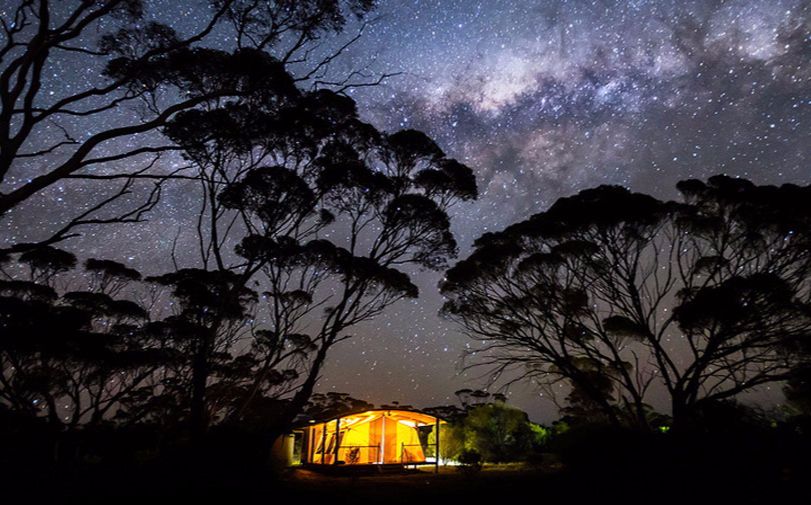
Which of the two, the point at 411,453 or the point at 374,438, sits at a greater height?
the point at 374,438

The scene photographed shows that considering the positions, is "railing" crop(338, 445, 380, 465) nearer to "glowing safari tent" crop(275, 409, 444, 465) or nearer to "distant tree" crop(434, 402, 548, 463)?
"glowing safari tent" crop(275, 409, 444, 465)

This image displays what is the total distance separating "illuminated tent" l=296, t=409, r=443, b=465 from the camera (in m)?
25.0

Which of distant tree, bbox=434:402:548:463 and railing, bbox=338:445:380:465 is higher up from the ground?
distant tree, bbox=434:402:548:463

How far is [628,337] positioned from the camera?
19.1 meters

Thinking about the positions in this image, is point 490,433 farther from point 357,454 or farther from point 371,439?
point 357,454

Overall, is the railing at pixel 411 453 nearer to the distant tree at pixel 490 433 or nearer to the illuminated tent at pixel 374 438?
the illuminated tent at pixel 374 438

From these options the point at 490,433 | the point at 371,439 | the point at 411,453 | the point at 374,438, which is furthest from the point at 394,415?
the point at 490,433

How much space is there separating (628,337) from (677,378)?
3653 mm

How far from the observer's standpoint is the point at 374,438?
1033 inches

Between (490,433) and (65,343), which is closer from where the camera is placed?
(65,343)

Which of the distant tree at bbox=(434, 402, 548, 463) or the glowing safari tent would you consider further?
the distant tree at bbox=(434, 402, 548, 463)

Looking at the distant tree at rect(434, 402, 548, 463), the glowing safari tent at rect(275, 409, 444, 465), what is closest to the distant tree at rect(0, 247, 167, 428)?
the glowing safari tent at rect(275, 409, 444, 465)

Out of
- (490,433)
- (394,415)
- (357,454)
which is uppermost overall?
(394,415)

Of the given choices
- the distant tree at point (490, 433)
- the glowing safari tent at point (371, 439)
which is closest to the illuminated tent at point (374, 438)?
the glowing safari tent at point (371, 439)
